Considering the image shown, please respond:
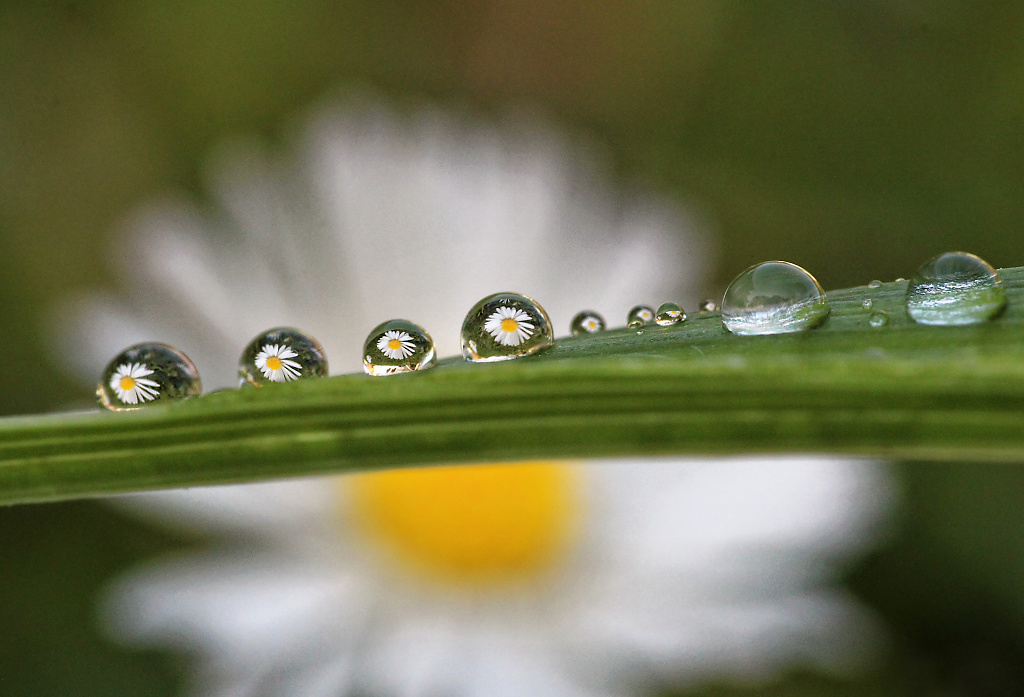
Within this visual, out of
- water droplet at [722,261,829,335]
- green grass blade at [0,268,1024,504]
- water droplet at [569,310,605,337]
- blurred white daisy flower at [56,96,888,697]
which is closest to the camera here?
green grass blade at [0,268,1024,504]

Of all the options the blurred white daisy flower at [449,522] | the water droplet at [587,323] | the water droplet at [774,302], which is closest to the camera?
the water droplet at [774,302]

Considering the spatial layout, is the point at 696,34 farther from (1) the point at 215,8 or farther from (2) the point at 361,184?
(1) the point at 215,8

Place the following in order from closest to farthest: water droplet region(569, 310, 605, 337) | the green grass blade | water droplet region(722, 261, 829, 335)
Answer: the green grass blade → water droplet region(722, 261, 829, 335) → water droplet region(569, 310, 605, 337)

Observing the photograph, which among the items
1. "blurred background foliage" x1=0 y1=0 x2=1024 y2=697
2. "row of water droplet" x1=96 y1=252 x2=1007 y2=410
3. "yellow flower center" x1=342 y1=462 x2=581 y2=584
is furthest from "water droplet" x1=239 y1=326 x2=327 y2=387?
"blurred background foliage" x1=0 y1=0 x2=1024 y2=697

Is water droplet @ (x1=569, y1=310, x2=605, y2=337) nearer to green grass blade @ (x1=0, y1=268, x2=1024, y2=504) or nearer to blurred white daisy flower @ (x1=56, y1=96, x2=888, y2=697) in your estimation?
green grass blade @ (x1=0, y1=268, x2=1024, y2=504)

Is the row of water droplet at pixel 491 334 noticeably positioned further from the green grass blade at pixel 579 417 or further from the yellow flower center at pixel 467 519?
the yellow flower center at pixel 467 519

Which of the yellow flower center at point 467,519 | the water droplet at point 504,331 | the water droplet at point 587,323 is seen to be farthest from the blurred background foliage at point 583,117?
the water droplet at point 504,331

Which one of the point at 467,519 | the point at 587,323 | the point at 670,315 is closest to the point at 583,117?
the point at 467,519
